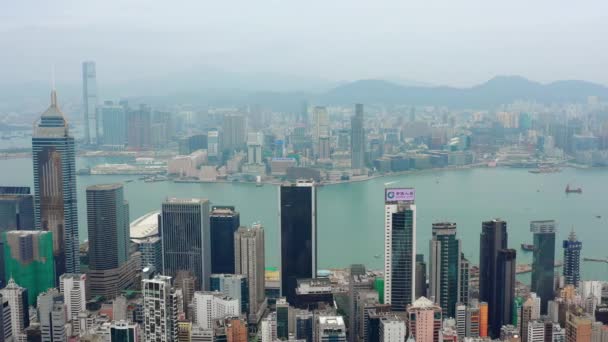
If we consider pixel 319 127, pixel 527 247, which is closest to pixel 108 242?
pixel 527 247

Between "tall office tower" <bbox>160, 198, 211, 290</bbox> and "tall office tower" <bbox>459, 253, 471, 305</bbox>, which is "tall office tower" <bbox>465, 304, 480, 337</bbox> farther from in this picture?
"tall office tower" <bbox>160, 198, 211, 290</bbox>

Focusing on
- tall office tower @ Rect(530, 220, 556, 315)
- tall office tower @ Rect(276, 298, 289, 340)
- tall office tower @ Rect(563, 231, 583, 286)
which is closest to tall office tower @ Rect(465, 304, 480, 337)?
tall office tower @ Rect(530, 220, 556, 315)

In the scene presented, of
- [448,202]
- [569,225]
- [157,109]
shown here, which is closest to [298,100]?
[157,109]

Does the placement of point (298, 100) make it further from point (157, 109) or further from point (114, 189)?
point (114, 189)

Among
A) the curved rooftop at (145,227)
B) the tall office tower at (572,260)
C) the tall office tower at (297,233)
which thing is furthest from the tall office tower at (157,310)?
the tall office tower at (572,260)

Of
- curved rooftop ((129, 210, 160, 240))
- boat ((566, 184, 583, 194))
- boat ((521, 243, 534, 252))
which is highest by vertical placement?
boat ((566, 184, 583, 194))

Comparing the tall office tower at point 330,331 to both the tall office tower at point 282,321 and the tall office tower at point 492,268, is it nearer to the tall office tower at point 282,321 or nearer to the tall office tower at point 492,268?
the tall office tower at point 282,321

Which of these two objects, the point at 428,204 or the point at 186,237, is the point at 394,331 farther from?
the point at 428,204
